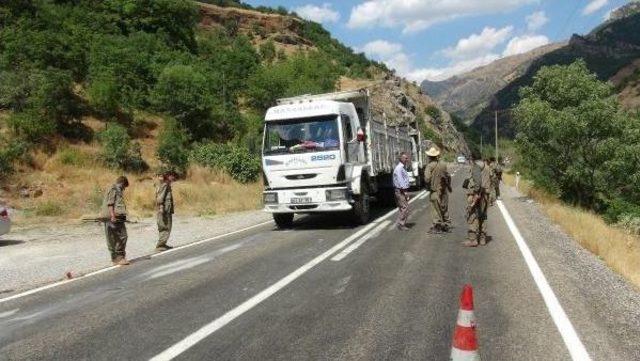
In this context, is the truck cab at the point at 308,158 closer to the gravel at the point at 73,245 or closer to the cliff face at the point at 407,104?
the gravel at the point at 73,245

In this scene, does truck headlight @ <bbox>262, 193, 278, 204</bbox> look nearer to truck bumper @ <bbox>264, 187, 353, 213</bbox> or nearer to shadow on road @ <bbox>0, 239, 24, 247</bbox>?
truck bumper @ <bbox>264, 187, 353, 213</bbox>

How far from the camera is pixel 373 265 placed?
29.8ft

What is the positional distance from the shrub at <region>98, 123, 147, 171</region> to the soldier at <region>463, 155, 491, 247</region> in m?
21.9

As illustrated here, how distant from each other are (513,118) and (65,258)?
58.6ft

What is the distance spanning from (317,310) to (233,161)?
81.8ft

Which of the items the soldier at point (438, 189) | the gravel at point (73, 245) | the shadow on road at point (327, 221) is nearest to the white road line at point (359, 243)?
the shadow on road at point (327, 221)

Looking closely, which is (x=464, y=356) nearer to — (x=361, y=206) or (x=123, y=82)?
(x=361, y=206)

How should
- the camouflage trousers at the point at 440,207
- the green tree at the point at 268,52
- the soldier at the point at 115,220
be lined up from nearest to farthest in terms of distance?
1. the soldier at the point at 115,220
2. the camouflage trousers at the point at 440,207
3. the green tree at the point at 268,52

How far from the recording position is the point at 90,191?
24438 millimetres

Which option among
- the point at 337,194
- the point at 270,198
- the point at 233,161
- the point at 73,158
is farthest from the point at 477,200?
the point at 73,158

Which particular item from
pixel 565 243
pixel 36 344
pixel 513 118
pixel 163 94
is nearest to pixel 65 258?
pixel 36 344

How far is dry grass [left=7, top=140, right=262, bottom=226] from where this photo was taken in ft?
67.5

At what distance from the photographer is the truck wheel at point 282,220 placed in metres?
14.9

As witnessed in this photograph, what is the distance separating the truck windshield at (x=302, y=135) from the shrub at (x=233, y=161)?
16.3m
